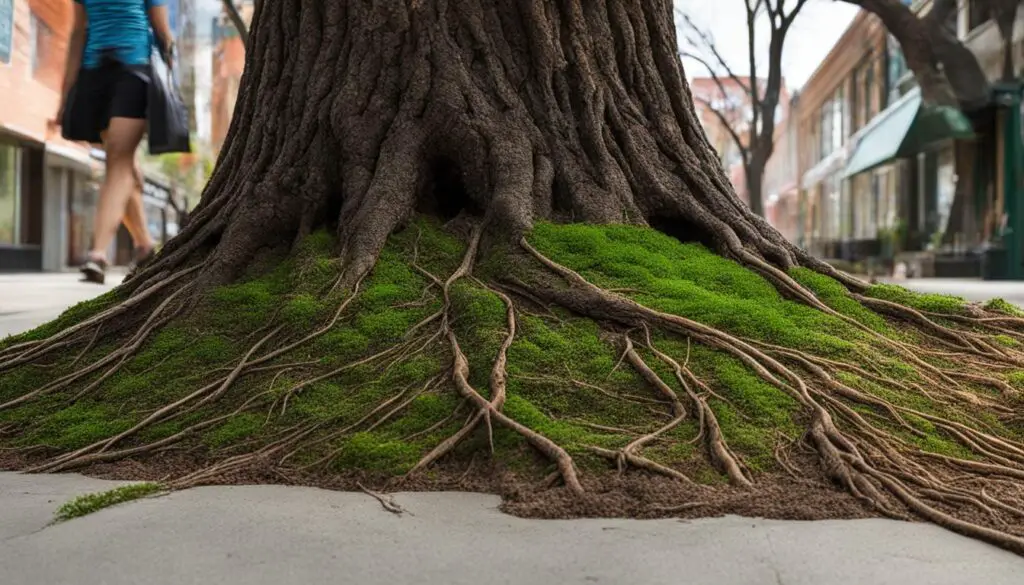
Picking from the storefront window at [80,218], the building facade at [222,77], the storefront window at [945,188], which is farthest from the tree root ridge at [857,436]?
the building facade at [222,77]

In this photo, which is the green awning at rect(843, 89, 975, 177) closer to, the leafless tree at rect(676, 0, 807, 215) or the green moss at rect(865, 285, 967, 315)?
the leafless tree at rect(676, 0, 807, 215)

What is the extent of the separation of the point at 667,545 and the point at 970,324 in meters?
2.88

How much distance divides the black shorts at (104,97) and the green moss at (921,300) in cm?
638

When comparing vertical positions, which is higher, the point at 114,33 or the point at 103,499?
the point at 114,33

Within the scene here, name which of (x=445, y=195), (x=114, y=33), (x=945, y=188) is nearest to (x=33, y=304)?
(x=114, y=33)

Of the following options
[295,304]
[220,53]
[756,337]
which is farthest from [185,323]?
[220,53]

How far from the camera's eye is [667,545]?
246 centimetres

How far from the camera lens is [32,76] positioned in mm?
24516

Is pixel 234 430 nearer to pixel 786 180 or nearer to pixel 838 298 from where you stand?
pixel 838 298

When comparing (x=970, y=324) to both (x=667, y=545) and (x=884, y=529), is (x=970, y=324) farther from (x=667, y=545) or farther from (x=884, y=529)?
(x=667, y=545)

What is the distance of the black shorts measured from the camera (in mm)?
8484

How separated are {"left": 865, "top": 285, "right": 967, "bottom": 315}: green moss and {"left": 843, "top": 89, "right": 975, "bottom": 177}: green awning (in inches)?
751

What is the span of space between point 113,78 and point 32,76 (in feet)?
60.3

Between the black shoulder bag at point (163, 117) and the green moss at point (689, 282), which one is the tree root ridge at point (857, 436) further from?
the black shoulder bag at point (163, 117)
